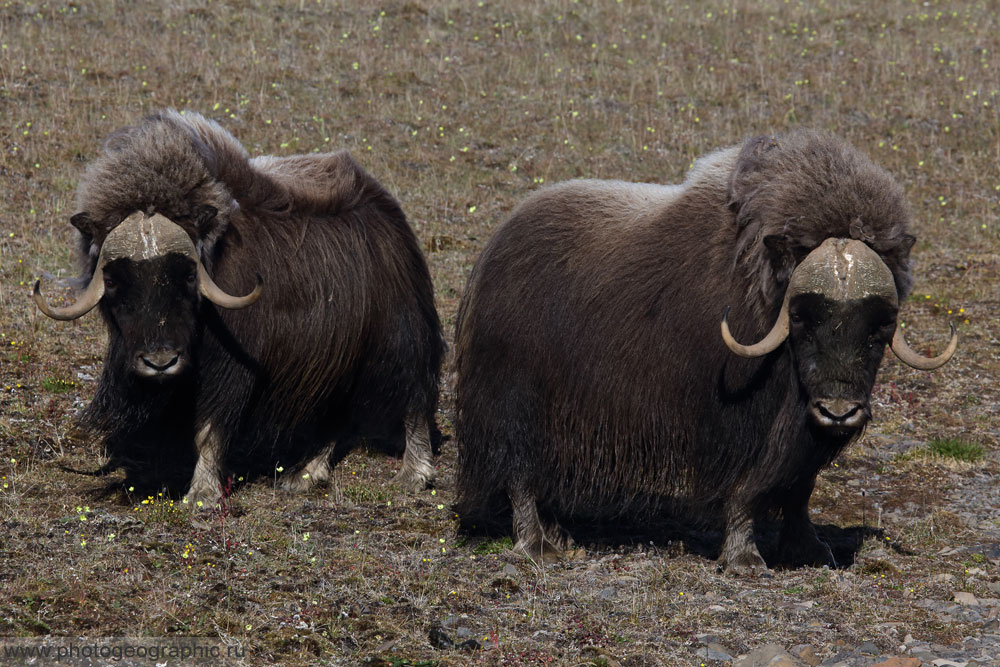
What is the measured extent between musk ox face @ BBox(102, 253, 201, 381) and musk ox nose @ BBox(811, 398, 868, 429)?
291 cm

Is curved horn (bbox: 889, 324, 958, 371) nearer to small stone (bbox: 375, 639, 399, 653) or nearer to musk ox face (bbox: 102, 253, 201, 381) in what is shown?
small stone (bbox: 375, 639, 399, 653)

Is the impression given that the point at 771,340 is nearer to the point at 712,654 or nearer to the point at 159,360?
the point at 712,654

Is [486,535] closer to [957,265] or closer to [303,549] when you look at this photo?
[303,549]

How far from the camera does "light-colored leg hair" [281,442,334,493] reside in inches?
242

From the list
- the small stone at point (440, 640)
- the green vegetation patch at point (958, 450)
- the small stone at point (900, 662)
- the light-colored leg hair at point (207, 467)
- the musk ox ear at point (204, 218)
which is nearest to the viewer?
the small stone at point (900, 662)

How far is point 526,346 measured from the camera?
532 cm

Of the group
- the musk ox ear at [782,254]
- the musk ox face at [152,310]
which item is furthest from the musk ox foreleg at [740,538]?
the musk ox face at [152,310]

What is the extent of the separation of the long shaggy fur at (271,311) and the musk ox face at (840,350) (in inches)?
97.6

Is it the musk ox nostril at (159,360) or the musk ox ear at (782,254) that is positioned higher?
the musk ox ear at (782,254)

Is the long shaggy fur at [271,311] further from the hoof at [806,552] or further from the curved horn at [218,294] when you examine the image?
the hoof at [806,552]

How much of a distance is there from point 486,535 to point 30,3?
10876 mm

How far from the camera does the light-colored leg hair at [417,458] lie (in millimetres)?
6305

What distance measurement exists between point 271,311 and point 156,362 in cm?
76

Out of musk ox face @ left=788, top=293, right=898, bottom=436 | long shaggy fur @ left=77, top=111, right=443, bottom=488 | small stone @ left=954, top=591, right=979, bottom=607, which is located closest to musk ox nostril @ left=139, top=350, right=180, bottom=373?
→ long shaggy fur @ left=77, top=111, right=443, bottom=488
